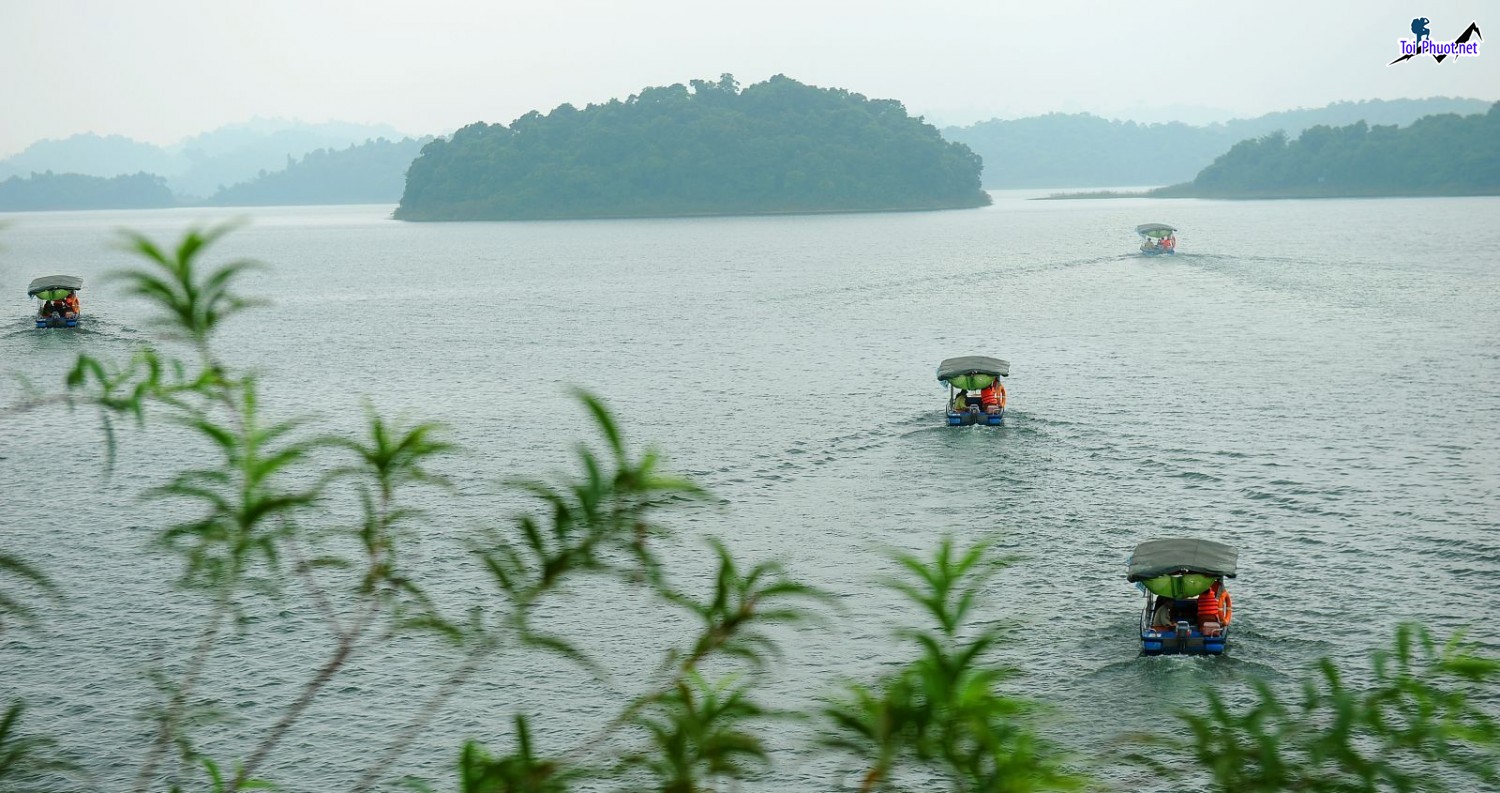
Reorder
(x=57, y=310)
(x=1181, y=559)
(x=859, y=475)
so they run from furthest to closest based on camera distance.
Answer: (x=57, y=310), (x=859, y=475), (x=1181, y=559)

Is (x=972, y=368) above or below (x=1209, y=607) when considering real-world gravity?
above

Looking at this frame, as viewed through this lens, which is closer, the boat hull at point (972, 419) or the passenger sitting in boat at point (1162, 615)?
the passenger sitting in boat at point (1162, 615)

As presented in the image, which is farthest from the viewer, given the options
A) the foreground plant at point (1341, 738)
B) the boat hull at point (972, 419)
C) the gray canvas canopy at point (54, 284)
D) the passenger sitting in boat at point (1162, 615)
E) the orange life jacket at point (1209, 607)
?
the gray canvas canopy at point (54, 284)

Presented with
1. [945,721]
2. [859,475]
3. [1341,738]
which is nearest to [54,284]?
[859,475]

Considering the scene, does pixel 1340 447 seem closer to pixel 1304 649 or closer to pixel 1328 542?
pixel 1328 542

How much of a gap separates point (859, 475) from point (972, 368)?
43.8ft

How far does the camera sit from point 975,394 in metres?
74.1

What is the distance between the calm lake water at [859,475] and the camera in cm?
3794

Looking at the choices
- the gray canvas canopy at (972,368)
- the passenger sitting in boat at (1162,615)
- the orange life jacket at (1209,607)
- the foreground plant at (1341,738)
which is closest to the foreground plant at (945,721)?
the foreground plant at (1341,738)

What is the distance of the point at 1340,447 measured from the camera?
66875mm

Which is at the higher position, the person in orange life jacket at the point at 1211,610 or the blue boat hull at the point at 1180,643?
the person in orange life jacket at the point at 1211,610

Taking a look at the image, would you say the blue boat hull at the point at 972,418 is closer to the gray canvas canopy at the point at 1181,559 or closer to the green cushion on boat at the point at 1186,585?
the gray canvas canopy at the point at 1181,559

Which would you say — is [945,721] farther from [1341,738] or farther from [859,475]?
[859,475]

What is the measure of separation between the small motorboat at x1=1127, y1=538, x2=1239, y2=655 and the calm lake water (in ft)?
2.65
